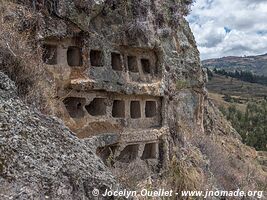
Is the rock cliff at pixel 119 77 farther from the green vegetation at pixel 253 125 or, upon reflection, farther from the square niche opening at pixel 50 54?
the green vegetation at pixel 253 125

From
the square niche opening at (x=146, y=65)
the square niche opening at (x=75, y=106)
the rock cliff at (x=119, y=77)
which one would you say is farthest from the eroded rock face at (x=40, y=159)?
the square niche opening at (x=146, y=65)

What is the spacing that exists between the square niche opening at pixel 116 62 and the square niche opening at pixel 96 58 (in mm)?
950

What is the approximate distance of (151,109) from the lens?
56.2 ft

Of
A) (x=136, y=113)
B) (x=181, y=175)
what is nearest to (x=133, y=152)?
(x=136, y=113)

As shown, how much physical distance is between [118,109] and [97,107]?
1083 mm

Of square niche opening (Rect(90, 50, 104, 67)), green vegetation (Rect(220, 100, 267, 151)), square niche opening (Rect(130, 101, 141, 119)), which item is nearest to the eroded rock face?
square niche opening (Rect(90, 50, 104, 67))

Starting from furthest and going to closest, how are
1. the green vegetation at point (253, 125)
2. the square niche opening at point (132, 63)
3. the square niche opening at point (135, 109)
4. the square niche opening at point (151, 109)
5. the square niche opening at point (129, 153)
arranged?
the green vegetation at point (253, 125) < the square niche opening at point (151, 109) < the square niche opening at point (132, 63) < the square niche opening at point (135, 109) < the square niche opening at point (129, 153)

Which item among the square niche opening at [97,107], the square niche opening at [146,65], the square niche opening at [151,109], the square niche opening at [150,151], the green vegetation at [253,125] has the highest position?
the square niche opening at [146,65]

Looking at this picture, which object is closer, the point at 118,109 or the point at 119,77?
the point at 119,77

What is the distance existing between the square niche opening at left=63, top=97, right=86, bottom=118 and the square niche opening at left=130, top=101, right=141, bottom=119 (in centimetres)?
287

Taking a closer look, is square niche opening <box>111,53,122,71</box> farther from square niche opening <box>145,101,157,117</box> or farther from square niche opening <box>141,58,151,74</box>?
square niche opening <box>145,101,157,117</box>

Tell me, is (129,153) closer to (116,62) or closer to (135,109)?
(135,109)

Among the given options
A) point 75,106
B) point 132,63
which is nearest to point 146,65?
point 132,63

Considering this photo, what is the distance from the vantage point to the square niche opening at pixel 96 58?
48.0 ft
